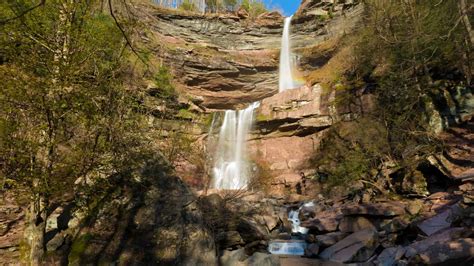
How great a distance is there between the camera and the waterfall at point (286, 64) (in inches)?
1280

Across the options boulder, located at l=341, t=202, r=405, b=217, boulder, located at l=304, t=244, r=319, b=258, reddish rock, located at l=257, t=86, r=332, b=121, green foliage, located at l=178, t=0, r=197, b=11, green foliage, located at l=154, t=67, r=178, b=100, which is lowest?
boulder, located at l=304, t=244, r=319, b=258

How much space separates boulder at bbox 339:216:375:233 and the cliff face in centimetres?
2119

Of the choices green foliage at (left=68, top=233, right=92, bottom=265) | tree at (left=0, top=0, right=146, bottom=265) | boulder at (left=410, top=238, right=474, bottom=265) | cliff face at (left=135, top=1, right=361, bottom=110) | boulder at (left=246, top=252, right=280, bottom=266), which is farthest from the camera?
cliff face at (left=135, top=1, right=361, bottom=110)

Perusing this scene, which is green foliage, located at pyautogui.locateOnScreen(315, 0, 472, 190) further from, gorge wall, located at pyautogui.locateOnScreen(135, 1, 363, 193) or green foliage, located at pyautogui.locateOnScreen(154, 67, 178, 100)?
green foliage, located at pyautogui.locateOnScreen(154, 67, 178, 100)

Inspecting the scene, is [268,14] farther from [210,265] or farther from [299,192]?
[210,265]

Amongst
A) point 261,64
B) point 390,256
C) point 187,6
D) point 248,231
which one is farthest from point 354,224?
point 187,6

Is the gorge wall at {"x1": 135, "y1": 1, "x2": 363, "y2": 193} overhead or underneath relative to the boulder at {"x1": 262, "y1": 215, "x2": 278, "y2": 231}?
overhead

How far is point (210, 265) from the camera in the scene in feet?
22.0

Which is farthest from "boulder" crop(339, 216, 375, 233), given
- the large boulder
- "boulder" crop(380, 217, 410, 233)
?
the large boulder

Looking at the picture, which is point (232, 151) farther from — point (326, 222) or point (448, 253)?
point (448, 253)

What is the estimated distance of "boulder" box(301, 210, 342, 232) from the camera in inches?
456

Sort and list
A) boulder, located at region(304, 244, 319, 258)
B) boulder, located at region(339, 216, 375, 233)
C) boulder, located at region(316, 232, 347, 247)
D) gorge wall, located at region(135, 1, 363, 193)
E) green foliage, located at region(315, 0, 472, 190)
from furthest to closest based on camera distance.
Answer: gorge wall, located at region(135, 1, 363, 193)
green foliage, located at region(315, 0, 472, 190)
boulder, located at region(339, 216, 375, 233)
boulder, located at region(316, 232, 347, 247)
boulder, located at region(304, 244, 319, 258)

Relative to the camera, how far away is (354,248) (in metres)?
9.12

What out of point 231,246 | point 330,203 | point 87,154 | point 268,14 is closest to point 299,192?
point 330,203
